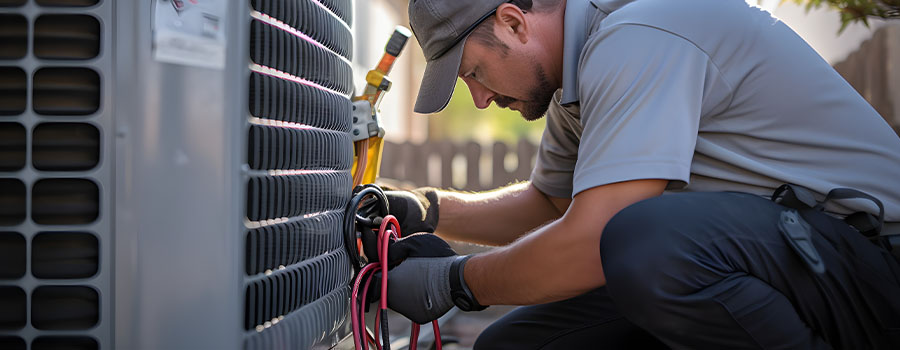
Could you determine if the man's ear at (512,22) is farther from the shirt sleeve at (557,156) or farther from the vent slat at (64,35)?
the vent slat at (64,35)

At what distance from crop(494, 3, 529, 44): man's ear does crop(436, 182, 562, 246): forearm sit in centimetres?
57

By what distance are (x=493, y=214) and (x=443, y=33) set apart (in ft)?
2.16

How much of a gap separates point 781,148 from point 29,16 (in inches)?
49.1

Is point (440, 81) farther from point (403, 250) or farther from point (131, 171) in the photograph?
point (131, 171)

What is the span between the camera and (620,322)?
167cm

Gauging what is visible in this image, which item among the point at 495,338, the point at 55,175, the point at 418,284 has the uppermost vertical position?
the point at 55,175

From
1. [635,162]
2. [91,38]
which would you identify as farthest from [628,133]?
[91,38]

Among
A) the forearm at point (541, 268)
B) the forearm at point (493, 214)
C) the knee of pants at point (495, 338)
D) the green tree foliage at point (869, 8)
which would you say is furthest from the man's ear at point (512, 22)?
the green tree foliage at point (869, 8)

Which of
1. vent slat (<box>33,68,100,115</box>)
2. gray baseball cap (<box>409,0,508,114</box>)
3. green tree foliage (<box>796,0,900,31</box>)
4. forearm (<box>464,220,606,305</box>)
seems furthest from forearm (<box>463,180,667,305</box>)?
green tree foliage (<box>796,0,900,31</box>)

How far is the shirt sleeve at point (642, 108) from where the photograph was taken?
1.12 meters

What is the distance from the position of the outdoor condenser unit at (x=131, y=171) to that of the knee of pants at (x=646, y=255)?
1.92 ft

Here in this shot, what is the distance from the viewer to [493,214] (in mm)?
1913

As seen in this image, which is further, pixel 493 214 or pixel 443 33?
pixel 493 214

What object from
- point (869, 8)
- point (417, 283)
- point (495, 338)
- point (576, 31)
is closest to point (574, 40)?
point (576, 31)
